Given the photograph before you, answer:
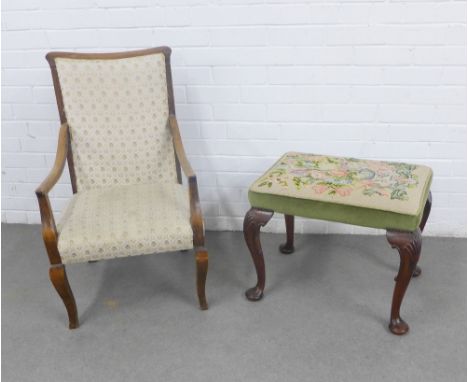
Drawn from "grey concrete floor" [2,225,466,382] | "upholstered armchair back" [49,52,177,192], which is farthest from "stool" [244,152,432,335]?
"upholstered armchair back" [49,52,177,192]

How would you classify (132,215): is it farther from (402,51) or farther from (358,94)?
(402,51)

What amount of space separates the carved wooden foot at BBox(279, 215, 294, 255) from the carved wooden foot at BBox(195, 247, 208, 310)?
→ 0.52 metres

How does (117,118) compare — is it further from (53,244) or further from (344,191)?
(344,191)

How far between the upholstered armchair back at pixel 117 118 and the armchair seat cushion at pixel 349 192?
1.64 ft

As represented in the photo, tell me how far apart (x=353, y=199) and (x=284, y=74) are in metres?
0.73

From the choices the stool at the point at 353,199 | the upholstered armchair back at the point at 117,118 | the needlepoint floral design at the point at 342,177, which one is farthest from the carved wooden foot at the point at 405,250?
the upholstered armchair back at the point at 117,118

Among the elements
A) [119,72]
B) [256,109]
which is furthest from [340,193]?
[119,72]

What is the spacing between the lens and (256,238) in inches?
67.2

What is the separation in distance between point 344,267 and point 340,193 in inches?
22.8

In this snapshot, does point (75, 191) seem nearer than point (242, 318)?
No

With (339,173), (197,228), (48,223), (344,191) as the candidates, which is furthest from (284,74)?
(48,223)

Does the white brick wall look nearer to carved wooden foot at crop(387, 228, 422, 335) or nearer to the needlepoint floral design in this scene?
the needlepoint floral design

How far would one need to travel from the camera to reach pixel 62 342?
1659 millimetres

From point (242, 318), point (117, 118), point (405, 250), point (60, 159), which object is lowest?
point (242, 318)
